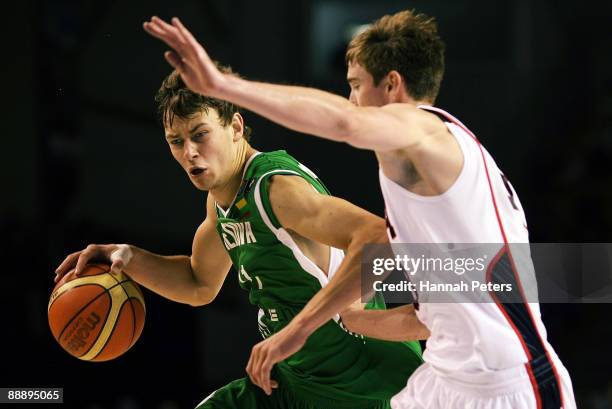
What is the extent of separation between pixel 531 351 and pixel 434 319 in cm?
30

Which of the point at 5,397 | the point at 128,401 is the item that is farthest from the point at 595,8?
the point at 5,397

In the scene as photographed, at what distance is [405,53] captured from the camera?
279 centimetres

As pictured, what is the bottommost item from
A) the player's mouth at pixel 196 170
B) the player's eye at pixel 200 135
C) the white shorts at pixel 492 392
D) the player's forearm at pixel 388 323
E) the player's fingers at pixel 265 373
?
the white shorts at pixel 492 392

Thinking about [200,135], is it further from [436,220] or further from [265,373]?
[436,220]

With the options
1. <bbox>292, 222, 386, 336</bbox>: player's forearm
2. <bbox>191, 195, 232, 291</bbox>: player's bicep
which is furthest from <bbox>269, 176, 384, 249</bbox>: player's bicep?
<bbox>191, 195, 232, 291</bbox>: player's bicep

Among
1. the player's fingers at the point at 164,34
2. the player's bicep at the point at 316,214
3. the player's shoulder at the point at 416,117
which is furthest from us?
the player's bicep at the point at 316,214

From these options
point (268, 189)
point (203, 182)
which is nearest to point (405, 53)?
point (268, 189)

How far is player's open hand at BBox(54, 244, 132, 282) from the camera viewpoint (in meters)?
3.44

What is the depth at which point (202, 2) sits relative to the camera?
7.44 metres

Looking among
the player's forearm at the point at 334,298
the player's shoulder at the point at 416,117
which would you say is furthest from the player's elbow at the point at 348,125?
the player's forearm at the point at 334,298

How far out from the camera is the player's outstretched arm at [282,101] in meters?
2.24

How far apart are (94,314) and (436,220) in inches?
57.8

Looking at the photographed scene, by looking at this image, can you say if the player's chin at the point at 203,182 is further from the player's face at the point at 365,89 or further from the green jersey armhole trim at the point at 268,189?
the player's face at the point at 365,89

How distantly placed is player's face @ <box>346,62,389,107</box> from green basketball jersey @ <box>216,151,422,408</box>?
0.54 metres
